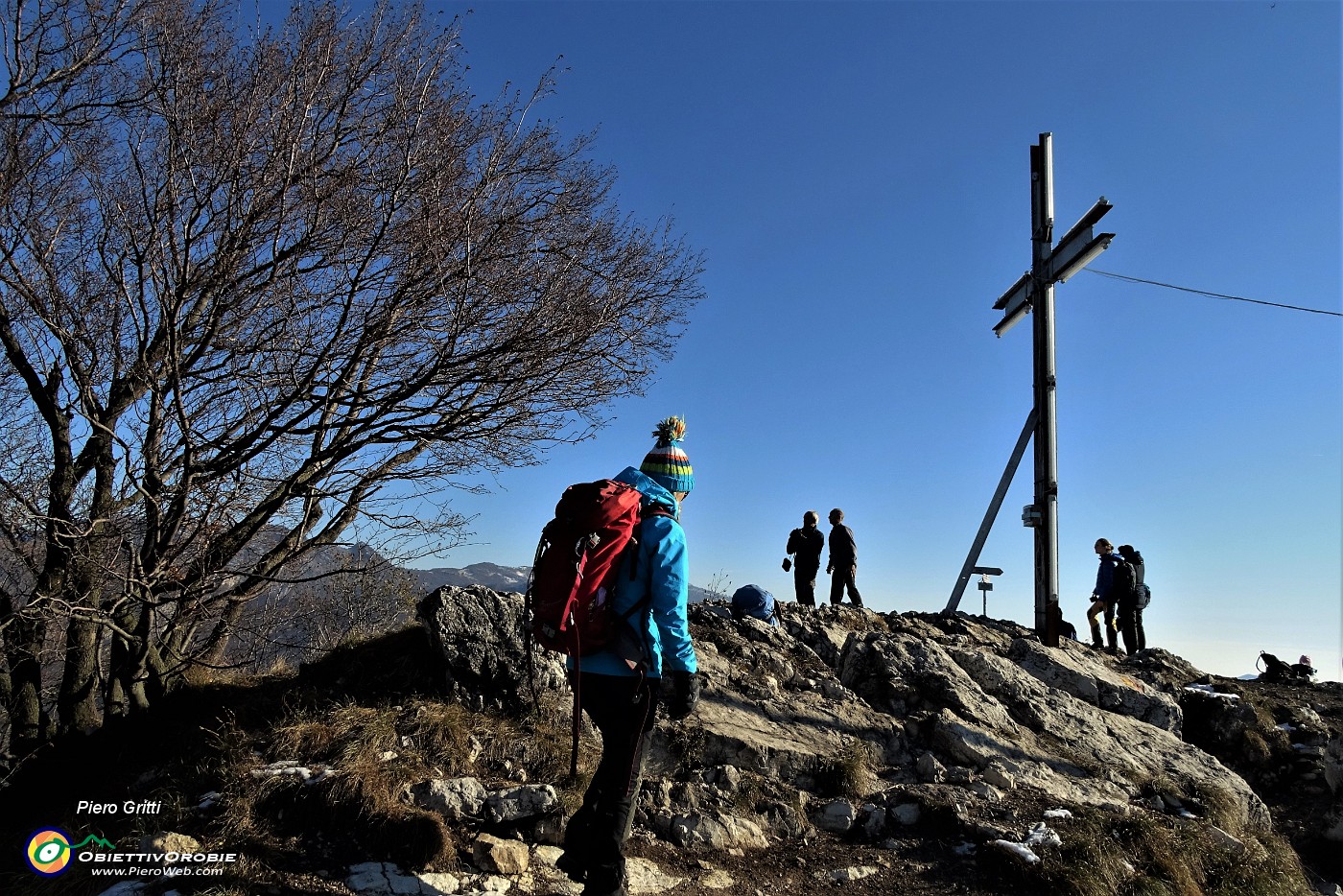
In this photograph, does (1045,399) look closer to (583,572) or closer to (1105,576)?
(1105,576)

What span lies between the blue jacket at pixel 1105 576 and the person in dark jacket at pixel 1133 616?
0.67 feet

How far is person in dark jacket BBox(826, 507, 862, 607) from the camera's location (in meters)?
10.5

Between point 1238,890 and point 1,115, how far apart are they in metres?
9.76

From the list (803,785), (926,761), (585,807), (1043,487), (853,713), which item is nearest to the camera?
(585,807)

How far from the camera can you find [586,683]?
11.7ft

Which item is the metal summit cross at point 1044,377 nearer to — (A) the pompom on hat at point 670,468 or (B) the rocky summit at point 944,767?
(B) the rocky summit at point 944,767

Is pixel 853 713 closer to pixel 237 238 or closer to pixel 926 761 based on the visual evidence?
pixel 926 761

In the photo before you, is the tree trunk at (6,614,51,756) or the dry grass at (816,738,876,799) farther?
the tree trunk at (6,614,51,756)

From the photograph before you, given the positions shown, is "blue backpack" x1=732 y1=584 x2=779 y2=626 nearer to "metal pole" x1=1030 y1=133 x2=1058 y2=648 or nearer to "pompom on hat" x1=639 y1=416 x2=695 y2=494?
"pompom on hat" x1=639 y1=416 x2=695 y2=494

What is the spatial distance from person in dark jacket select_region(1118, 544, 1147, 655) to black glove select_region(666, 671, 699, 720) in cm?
1025

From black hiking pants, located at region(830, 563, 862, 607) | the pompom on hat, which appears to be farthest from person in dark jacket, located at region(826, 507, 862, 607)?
the pompom on hat

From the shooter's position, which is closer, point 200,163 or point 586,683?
point 586,683

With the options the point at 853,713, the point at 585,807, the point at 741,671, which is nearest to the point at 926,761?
the point at 853,713

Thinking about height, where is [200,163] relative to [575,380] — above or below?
above
